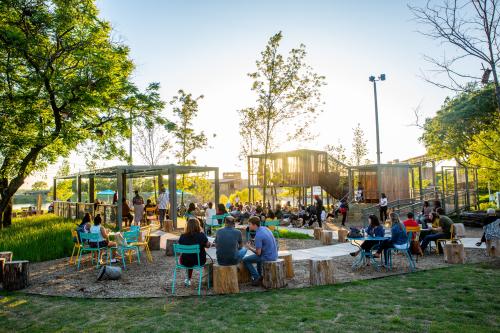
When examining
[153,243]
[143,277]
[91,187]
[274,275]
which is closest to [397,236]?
[274,275]

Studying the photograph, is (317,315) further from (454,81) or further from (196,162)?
(196,162)

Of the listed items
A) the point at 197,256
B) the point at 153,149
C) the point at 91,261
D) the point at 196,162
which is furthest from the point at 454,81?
the point at 153,149

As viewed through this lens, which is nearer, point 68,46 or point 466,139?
point 68,46

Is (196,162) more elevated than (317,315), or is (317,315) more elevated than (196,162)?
(196,162)

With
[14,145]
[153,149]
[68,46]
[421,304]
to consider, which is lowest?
[421,304]

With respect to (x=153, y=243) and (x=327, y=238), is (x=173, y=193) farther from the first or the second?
(x=327, y=238)

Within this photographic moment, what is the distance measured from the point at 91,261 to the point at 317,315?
678cm

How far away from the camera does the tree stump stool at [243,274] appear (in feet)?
23.3

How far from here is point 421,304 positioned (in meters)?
5.42

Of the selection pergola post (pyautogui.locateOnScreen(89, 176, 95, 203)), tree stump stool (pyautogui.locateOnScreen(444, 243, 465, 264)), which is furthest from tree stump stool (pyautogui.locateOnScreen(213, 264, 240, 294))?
pergola post (pyautogui.locateOnScreen(89, 176, 95, 203))

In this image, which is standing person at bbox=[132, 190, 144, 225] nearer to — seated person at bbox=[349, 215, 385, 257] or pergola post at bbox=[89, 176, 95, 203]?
pergola post at bbox=[89, 176, 95, 203]

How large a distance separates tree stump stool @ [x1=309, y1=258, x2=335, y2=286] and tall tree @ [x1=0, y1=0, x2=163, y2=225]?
10546 millimetres

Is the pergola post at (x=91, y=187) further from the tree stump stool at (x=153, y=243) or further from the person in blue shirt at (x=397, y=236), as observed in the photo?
the person in blue shirt at (x=397, y=236)

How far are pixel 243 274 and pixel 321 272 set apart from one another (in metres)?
1.46
